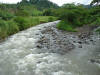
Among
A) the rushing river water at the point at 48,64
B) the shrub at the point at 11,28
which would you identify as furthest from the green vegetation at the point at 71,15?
the rushing river water at the point at 48,64

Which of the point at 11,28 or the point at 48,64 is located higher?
the point at 11,28

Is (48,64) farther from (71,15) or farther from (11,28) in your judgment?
(71,15)

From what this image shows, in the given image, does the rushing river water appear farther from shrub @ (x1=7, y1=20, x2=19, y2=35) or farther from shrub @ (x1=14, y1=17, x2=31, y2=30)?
shrub @ (x1=14, y1=17, x2=31, y2=30)

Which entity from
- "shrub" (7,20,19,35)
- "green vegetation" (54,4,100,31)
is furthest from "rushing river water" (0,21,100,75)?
"green vegetation" (54,4,100,31)

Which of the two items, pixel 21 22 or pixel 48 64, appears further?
pixel 21 22

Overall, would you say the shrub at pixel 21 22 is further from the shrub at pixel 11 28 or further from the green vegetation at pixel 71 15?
the green vegetation at pixel 71 15

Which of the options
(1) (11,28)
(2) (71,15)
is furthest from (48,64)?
(2) (71,15)

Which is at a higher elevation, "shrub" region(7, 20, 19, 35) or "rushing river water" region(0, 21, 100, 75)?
"shrub" region(7, 20, 19, 35)

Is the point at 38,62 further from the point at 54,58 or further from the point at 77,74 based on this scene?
the point at 77,74

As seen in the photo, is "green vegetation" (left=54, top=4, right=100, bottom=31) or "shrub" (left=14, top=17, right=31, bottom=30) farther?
"green vegetation" (left=54, top=4, right=100, bottom=31)

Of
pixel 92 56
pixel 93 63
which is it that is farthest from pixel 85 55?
pixel 93 63

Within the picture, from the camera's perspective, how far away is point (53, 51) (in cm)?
802

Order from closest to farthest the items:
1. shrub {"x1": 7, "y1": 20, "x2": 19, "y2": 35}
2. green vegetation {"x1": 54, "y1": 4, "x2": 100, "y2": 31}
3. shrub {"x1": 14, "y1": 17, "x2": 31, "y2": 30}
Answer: shrub {"x1": 7, "y1": 20, "x2": 19, "y2": 35}
shrub {"x1": 14, "y1": 17, "x2": 31, "y2": 30}
green vegetation {"x1": 54, "y1": 4, "x2": 100, "y2": 31}

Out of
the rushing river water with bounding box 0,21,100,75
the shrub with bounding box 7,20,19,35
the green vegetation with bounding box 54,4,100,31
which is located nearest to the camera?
the rushing river water with bounding box 0,21,100,75
